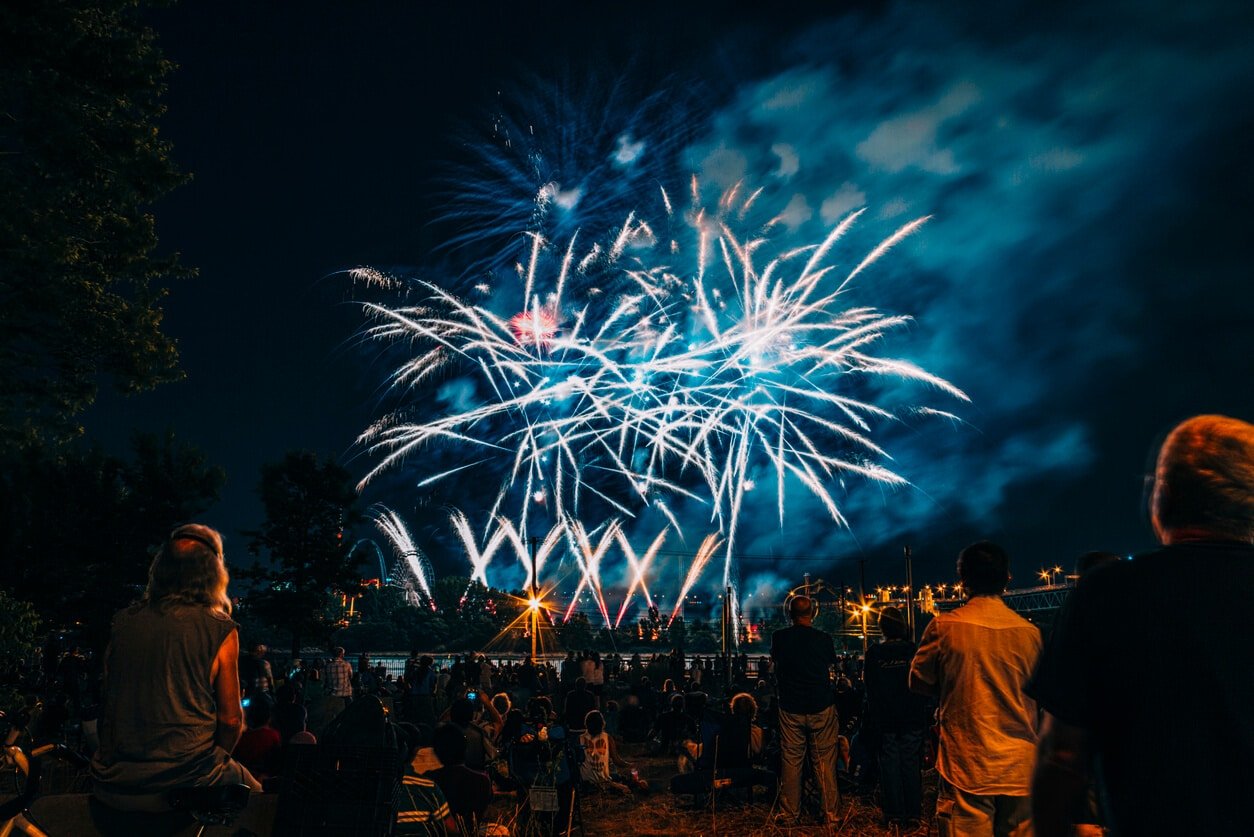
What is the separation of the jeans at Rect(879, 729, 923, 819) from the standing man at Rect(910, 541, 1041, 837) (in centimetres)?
365

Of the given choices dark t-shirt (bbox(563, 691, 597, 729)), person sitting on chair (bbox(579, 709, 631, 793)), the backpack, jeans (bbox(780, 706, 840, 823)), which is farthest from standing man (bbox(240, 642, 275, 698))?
jeans (bbox(780, 706, 840, 823))

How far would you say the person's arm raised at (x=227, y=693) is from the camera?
3.25m

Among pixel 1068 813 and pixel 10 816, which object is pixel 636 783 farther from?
pixel 1068 813

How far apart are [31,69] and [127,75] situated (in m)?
1.23

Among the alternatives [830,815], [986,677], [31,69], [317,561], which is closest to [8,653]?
[31,69]

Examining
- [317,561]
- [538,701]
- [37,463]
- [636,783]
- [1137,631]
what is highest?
[37,463]

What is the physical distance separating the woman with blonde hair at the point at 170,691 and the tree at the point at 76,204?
10856 mm

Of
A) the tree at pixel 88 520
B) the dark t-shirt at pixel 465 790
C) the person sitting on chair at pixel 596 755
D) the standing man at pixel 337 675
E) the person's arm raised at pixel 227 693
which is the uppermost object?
the tree at pixel 88 520

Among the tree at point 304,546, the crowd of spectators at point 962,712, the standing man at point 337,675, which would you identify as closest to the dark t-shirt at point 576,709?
the crowd of spectators at point 962,712

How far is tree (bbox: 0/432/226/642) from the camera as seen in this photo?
23719 millimetres

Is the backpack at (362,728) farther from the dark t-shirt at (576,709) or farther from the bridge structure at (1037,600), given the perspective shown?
the bridge structure at (1037,600)

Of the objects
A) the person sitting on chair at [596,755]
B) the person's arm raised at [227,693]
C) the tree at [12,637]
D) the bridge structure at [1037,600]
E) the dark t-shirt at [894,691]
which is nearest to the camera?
the person's arm raised at [227,693]

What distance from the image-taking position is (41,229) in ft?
38.4

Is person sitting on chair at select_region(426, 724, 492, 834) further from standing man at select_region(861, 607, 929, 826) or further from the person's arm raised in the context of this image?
standing man at select_region(861, 607, 929, 826)
